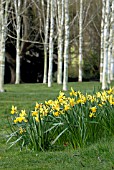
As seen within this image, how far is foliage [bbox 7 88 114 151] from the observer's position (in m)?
8.11

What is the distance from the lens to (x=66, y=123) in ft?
27.0

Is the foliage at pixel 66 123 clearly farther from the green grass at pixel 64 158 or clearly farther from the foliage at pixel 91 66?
the foliage at pixel 91 66

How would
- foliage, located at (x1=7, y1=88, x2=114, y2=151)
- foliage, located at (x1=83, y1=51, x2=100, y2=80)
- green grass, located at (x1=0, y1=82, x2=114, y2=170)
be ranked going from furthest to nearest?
foliage, located at (x1=83, y1=51, x2=100, y2=80)
foliage, located at (x1=7, y1=88, x2=114, y2=151)
green grass, located at (x1=0, y1=82, x2=114, y2=170)

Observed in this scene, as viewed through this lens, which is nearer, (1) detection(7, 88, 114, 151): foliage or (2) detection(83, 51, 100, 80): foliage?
(1) detection(7, 88, 114, 151): foliage

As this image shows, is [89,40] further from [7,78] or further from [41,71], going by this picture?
[7,78]

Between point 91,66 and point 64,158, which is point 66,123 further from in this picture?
point 91,66

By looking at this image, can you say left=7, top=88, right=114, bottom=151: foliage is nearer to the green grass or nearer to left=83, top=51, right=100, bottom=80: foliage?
the green grass

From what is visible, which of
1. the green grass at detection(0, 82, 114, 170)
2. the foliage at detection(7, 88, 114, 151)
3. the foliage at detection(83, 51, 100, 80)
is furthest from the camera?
the foliage at detection(83, 51, 100, 80)

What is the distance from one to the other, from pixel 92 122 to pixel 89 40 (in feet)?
114

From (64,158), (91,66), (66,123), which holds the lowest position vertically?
(64,158)

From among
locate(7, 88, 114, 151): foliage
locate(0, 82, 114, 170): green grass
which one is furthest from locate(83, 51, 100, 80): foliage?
locate(0, 82, 114, 170): green grass

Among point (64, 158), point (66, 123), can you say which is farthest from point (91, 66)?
point (64, 158)

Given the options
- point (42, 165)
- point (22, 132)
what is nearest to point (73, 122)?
point (22, 132)

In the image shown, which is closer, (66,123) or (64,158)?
(64,158)
